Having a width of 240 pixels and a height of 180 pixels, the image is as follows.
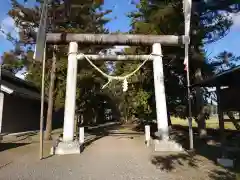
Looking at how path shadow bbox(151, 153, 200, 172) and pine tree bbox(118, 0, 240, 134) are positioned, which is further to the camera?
pine tree bbox(118, 0, 240, 134)

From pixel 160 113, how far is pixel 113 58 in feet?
10.6

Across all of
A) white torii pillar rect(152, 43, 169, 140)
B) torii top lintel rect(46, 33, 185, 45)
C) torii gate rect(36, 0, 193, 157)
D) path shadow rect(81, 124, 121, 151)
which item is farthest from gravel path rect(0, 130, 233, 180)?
torii top lintel rect(46, 33, 185, 45)

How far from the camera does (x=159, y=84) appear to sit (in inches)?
471

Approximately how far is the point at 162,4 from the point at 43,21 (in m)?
7.40

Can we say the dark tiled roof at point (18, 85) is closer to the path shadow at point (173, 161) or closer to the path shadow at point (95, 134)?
the path shadow at point (95, 134)

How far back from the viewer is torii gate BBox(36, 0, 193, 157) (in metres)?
11.2

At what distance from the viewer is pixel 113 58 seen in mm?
12562

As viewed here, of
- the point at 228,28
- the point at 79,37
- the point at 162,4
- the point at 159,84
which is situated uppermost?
the point at 162,4

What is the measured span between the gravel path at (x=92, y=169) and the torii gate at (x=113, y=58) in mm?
915

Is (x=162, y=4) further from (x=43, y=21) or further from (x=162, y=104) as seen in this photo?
(x=43, y=21)

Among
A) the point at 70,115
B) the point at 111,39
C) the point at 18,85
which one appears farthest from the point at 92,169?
the point at 18,85

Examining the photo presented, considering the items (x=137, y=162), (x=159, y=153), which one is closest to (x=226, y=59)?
(x=159, y=153)

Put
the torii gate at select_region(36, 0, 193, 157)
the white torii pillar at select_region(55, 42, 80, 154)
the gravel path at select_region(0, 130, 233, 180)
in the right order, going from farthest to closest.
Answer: the torii gate at select_region(36, 0, 193, 157) < the white torii pillar at select_region(55, 42, 80, 154) < the gravel path at select_region(0, 130, 233, 180)

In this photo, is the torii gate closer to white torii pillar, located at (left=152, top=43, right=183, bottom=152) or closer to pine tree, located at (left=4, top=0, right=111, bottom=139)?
white torii pillar, located at (left=152, top=43, right=183, bottom=152)
